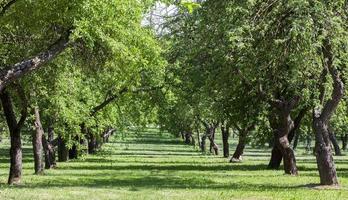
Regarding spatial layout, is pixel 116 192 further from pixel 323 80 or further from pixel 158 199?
pixel 323 80

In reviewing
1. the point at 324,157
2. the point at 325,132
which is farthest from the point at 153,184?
the point at 325,132

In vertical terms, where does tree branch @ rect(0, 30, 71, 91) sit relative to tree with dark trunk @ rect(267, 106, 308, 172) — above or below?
above

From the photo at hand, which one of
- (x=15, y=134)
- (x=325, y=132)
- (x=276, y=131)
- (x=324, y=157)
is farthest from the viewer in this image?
(x=276, y=131)

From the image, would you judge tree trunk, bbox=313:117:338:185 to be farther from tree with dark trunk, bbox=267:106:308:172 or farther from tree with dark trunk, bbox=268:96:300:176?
tree with dark trunk, bbox=267:106:308:172

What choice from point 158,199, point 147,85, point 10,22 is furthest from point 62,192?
point 147,85

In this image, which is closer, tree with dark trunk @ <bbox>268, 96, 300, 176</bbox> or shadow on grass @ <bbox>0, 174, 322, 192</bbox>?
shadow on grass @ <bbox>0, 174, 322, 192</bbox>

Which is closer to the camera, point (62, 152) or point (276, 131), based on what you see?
point (276, 131)

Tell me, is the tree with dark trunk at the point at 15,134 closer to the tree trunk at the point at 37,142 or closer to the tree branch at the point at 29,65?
the tree trunk at the point at 37,142

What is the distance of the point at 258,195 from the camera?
21578 millimetres

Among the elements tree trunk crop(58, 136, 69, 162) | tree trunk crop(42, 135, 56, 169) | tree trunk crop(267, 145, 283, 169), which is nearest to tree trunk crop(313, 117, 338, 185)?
tree trunk crop(267, 145, 283, 169)

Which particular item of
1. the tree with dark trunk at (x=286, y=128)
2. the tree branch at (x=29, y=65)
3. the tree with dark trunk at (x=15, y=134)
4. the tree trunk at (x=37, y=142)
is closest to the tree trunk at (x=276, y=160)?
the tree with dark trunk at (x=286, y=128)

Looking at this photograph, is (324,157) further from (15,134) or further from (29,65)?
(15,134)

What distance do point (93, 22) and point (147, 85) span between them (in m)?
29.8

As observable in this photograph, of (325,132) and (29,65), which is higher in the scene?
(29,65)
